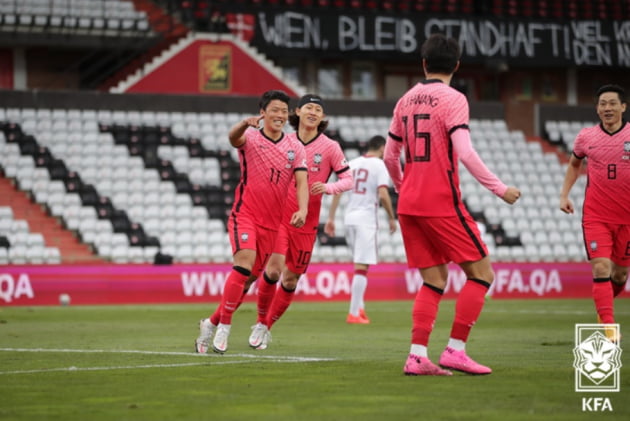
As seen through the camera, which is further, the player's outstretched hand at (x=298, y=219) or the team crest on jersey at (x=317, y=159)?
the team crest on jersey at (x=317, y=159)

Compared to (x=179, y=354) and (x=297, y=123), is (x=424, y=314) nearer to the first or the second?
(x=179, y=354)

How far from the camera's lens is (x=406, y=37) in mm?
33219

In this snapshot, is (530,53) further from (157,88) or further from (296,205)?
(296,205)

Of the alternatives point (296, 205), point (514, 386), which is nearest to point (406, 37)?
point (296, 205)

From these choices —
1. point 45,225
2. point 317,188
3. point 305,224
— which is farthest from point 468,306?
point 45,225

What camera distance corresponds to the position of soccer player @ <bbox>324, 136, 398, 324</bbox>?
16.4 metres

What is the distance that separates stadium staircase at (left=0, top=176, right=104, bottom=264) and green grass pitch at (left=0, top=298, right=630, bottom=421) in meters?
9.47

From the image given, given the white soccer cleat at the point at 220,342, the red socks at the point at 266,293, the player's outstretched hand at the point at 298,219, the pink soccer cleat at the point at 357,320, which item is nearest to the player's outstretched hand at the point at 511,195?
the player's outstretched hand at the point at 298,219

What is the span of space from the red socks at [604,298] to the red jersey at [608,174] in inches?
25.2

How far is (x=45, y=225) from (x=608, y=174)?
16836 mm

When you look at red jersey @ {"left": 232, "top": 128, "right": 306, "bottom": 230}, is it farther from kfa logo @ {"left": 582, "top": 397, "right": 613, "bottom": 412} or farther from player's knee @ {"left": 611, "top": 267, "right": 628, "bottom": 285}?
kfa logo @ {"left": 582, "top": 397, "right": 613, "bottom": 412}

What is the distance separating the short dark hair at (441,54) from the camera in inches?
327

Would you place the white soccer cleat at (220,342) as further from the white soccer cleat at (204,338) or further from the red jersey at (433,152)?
the red jersey at (433,152)

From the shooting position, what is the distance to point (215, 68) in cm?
3259
